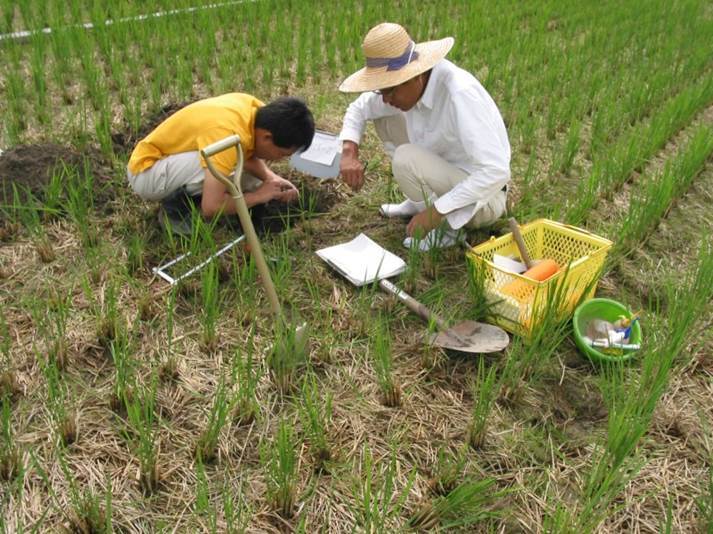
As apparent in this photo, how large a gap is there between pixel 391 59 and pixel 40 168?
5.05 feet

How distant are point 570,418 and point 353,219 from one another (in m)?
1.32

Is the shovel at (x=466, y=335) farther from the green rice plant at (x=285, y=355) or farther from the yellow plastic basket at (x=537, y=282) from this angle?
the green rice plant at (x=285, y=355)

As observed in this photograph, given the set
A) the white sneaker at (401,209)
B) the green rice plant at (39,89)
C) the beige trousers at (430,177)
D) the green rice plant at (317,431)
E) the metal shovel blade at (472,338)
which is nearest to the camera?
the green rice plant at (317,431)

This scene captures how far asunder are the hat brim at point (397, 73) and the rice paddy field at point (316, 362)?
638 mm

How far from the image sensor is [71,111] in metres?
3.35

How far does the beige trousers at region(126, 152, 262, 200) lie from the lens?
2396mm

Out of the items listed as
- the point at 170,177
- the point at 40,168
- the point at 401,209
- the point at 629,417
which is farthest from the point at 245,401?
the point at 40,168

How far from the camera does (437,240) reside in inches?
94.2

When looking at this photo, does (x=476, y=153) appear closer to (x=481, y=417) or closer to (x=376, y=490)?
(x=481, y=417)

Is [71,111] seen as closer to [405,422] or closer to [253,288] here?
[253,288]

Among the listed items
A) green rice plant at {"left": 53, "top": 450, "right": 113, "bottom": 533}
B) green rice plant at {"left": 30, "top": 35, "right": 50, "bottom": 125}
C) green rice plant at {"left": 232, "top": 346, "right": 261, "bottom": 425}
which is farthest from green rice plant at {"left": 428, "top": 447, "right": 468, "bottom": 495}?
green rice plant at {"left": 30, "top": 35, "right": 50, "bottom": 125}

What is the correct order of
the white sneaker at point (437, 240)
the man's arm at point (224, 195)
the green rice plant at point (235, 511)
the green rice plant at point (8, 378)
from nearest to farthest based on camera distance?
the green rice plant at point (235, 511)
the green rice plant at point (8, 378)
the man's arm at point (224, 195)
the white sneaker at point (437, 240)

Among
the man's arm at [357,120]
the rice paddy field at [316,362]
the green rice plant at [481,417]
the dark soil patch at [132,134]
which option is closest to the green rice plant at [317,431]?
the rice paddy field at [316,362]

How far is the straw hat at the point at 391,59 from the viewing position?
2.17 meters
